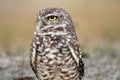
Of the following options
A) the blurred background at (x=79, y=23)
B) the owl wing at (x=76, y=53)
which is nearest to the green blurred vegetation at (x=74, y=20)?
the blurred background at (x=79, y=23)

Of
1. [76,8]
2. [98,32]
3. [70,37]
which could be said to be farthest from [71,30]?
[76,8]

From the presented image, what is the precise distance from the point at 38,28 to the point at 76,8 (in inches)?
341

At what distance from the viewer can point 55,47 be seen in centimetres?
1059

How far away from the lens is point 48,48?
10.6m

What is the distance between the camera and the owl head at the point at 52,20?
413 inches

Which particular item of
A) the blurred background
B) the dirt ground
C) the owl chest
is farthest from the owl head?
the blurred background

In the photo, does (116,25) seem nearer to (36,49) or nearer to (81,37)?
(81,37)

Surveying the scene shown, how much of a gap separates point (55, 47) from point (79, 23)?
21.2ft

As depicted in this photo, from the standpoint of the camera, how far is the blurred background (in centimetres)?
1496

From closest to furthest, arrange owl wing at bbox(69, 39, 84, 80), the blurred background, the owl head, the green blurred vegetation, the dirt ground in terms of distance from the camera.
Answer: the owl head, owl wing at bbox(69, 39, 84, 80), the dirt ground, the blurred background, the green blurred vegetation

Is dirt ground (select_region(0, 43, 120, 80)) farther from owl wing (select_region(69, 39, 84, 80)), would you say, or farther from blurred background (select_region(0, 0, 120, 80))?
owl wing (select_region(69, 39, 84, 80))

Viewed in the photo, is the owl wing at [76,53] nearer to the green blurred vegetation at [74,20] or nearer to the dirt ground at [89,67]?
the dirt ground at [89,67]

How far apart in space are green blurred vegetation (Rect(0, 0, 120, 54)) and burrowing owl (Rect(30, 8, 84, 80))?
10.8 feet

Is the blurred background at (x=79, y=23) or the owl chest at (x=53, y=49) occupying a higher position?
the owl chest at (x=53, y=49)
